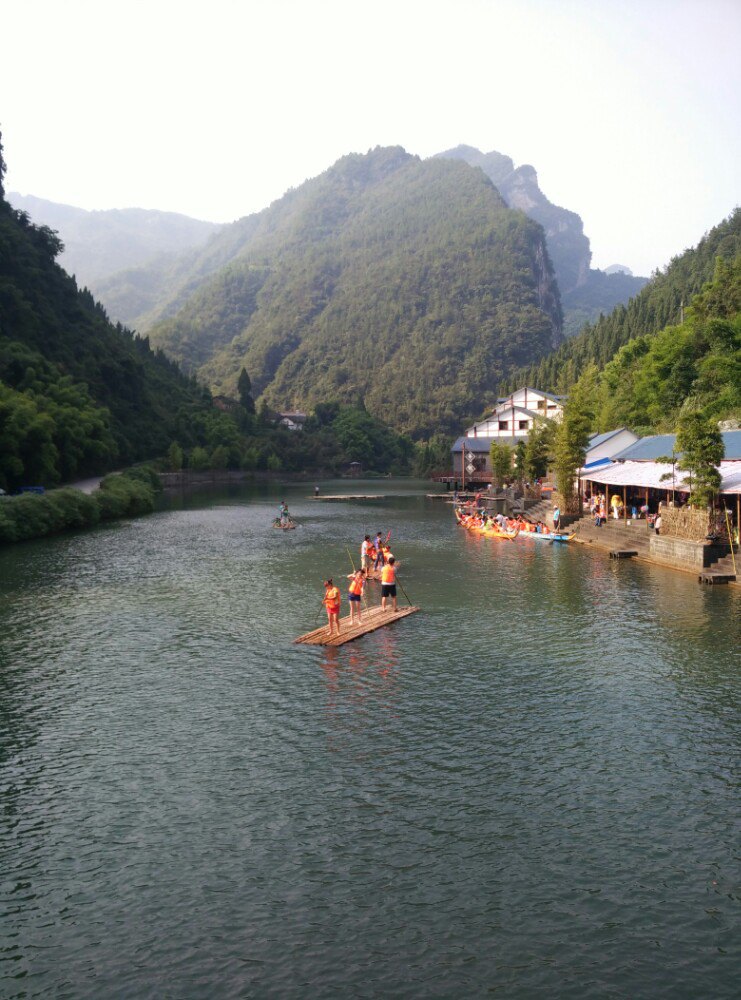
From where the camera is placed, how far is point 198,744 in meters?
17.9

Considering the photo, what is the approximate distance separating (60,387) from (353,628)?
80.3 m

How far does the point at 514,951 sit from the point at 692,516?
32.9m

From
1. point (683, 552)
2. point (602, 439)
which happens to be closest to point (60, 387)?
point (602, 439)

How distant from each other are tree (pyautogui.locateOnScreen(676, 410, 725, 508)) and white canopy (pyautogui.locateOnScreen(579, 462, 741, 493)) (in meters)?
0.61

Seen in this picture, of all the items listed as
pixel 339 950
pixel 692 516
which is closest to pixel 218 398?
pixel 692 516

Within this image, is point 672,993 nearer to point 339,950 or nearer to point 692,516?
point 339,950

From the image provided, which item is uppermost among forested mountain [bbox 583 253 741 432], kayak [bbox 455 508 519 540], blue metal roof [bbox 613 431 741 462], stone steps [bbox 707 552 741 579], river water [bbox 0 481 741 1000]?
forested mountain [bbox 583 253 741 432]

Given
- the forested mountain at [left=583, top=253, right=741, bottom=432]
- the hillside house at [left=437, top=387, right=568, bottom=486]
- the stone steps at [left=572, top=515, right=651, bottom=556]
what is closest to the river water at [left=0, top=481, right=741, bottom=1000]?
the stone steps at [left=572, top=515, right=651, bottom=556]

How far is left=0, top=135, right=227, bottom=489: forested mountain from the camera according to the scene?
7200 centimetres

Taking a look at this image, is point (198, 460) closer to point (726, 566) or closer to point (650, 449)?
point (650, 449)

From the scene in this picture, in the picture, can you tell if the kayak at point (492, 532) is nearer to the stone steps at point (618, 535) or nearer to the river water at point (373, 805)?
the stone steps at point (618, 535)

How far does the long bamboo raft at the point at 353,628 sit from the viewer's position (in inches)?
1040

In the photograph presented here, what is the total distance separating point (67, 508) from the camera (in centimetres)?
6050

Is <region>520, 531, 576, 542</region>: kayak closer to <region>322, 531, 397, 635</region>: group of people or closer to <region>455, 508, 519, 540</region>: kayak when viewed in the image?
<region>455, 508, 519, 540</region>: kayak
